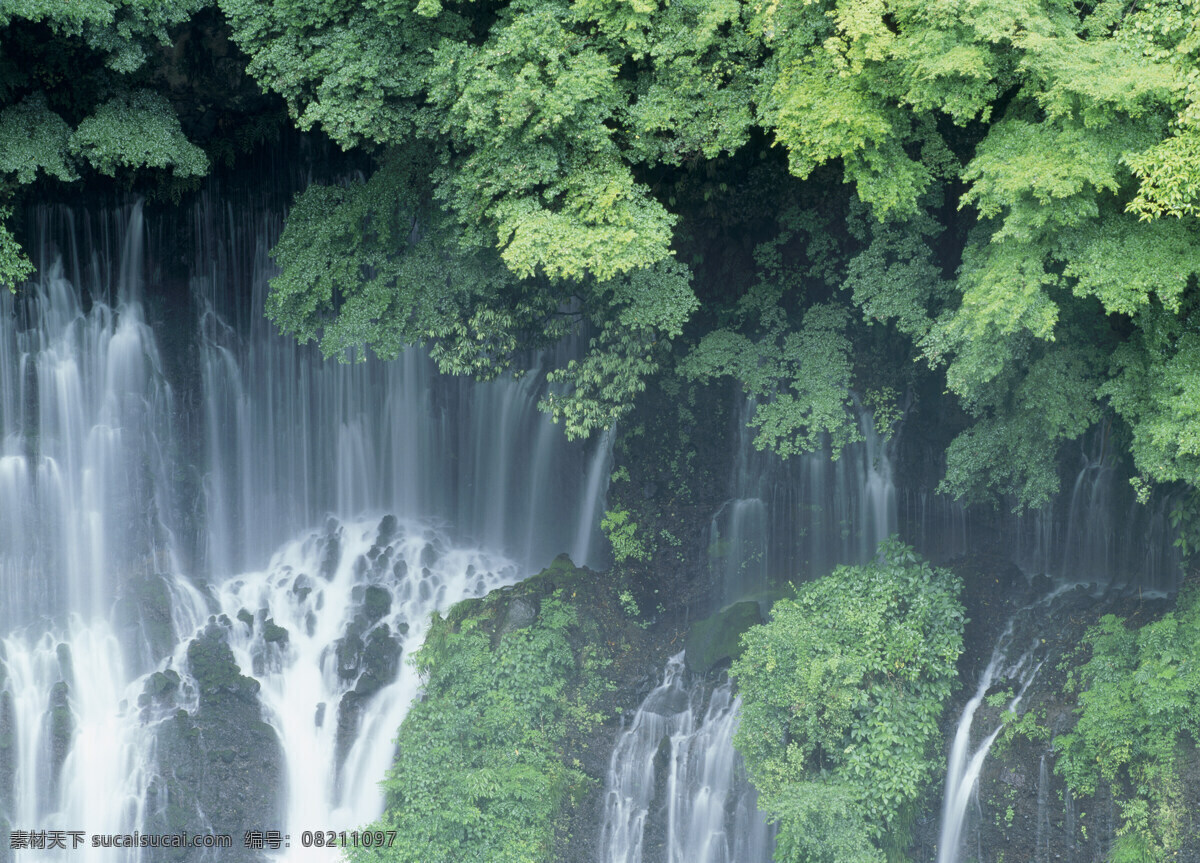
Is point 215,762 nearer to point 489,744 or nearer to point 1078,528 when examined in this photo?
point 489,744

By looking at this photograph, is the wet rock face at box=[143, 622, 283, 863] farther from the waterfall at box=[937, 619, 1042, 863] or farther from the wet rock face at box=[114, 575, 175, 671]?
the waterfall at box=[937, 619, 1042, 863]

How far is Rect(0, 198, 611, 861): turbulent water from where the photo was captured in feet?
52.6

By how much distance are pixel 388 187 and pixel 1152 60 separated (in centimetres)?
845

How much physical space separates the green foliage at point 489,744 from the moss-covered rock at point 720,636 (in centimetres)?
144

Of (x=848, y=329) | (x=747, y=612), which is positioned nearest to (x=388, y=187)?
(x=848, y=329)

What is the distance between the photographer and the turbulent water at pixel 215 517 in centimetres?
1605

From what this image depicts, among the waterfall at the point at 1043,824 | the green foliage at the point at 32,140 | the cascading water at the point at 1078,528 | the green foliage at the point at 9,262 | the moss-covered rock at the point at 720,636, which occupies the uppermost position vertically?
the green foliage at the point at 32,140

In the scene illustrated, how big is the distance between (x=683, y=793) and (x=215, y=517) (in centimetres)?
875

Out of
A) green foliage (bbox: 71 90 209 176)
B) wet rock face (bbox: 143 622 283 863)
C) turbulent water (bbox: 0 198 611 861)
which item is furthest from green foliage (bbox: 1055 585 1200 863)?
green foliage (bbox: 71 90 209 176)

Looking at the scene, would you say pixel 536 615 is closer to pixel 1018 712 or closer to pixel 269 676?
pixel 269 676

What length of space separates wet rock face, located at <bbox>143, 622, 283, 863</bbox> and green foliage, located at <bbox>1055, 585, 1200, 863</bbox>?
10.5 metres

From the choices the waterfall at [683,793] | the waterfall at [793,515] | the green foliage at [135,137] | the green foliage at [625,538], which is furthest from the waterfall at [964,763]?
the green foliage at [135,137]

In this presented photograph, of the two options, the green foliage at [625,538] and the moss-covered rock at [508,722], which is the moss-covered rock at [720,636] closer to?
the moss-covered rock at [508,722]

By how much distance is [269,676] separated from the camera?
55.3 ft
